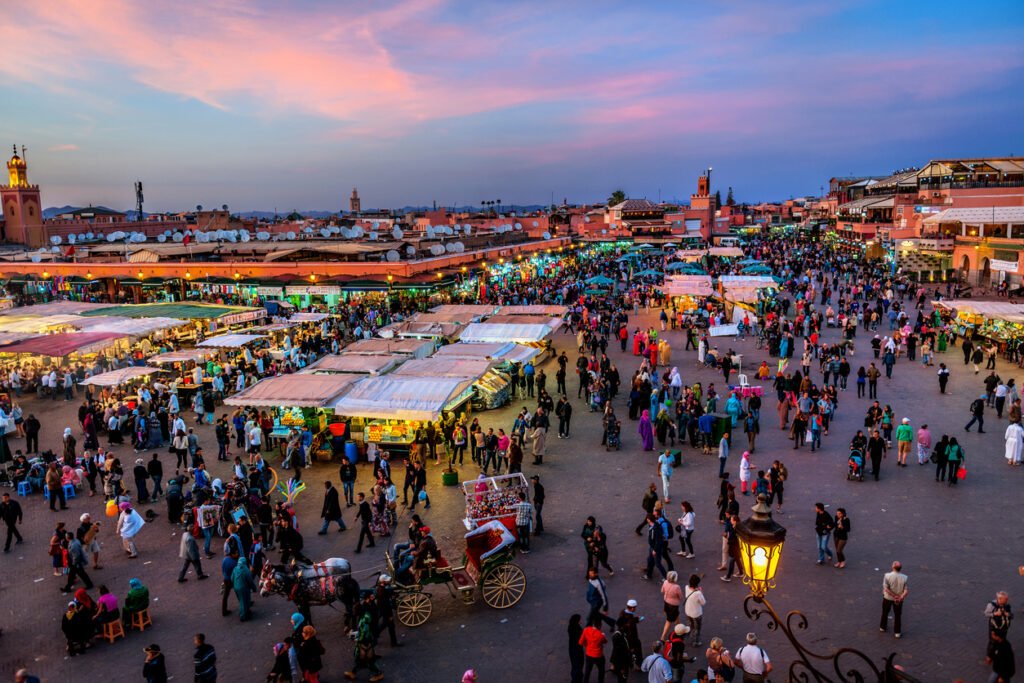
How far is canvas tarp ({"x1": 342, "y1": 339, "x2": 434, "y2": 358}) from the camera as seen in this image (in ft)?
67.3

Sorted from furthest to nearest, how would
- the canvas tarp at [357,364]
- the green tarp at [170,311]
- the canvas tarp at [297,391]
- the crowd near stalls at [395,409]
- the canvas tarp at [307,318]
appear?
the canvas tarp at [307,318] < the green tarp at [170,311] < the canvas tarp at [357,364] < the canvas tarp at [297,391] < the crowd near stalls at [395,409]

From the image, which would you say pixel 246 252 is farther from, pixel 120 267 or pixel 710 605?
pixel 710 605

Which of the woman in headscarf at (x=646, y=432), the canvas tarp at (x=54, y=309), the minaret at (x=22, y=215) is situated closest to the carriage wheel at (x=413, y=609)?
the woman in headscarf at (x=646, y=432)

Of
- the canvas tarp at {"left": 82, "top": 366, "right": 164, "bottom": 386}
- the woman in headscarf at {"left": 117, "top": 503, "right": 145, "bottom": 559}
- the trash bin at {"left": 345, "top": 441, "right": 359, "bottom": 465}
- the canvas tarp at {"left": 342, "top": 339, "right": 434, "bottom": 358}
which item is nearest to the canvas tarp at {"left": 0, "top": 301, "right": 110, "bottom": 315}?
the canvas tarp at {"left": 82, "top": 366, "right": 164, "bottom": 386}

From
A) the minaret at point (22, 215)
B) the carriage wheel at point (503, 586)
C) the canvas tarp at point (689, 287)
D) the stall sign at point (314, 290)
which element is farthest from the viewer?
the minaret at point (22, 215)

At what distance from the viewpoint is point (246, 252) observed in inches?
1677

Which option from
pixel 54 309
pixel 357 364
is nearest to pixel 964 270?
pixel 357 364

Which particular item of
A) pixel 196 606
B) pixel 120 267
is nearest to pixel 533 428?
pixel 196 606

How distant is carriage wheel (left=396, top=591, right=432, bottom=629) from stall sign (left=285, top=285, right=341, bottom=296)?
92.3ft

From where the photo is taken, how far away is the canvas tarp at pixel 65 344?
70.0 ft

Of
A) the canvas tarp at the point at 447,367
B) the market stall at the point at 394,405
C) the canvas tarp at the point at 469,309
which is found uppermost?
the canvas tarp at the point at 469,309

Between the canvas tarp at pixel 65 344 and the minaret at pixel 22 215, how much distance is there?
61191 millimetres

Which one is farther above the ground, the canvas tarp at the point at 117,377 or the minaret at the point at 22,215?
the minaret at the point at 22,215

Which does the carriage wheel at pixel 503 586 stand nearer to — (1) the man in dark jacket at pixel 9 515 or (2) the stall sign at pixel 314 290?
(1) the man in dark jacket at pixel 9 515
